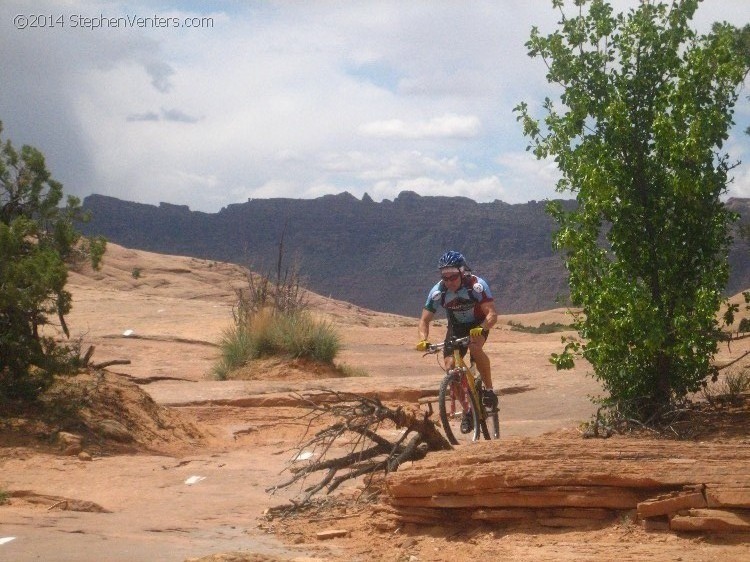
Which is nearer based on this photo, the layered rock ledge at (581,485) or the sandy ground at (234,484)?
the layered rock ledge at (581,485)

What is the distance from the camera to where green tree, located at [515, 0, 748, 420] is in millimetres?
8312

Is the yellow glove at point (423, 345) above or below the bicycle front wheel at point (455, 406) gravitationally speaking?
above

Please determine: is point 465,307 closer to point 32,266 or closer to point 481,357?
point 481,357

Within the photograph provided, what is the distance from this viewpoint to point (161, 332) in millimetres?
24312

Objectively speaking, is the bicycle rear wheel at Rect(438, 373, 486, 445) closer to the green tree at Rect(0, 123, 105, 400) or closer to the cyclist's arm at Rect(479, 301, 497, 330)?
the cyclist's arm at Rect(479, 301, 497, 330)

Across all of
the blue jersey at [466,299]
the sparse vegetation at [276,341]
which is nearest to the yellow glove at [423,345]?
the blue jersey at [466,299]

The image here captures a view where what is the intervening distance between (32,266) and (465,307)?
488cm

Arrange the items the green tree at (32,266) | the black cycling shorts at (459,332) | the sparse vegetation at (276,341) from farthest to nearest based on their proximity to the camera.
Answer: the sparse vegetation at (276,341) < the green tree at (32,266) < the black cycling shorts at (459,332)

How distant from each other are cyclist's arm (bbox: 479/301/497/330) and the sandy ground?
1097mm

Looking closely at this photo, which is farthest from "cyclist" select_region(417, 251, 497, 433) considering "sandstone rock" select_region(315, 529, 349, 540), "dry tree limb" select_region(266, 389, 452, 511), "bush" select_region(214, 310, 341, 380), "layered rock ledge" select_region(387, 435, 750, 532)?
"bush" select_region(214, 310, 341, 380)

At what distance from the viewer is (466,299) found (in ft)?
28.1

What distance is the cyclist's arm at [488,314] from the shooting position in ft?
27.3

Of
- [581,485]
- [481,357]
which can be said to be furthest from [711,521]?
[481,357]

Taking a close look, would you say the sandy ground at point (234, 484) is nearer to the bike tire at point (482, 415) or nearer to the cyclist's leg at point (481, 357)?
the bike tire at point (482, 415)
